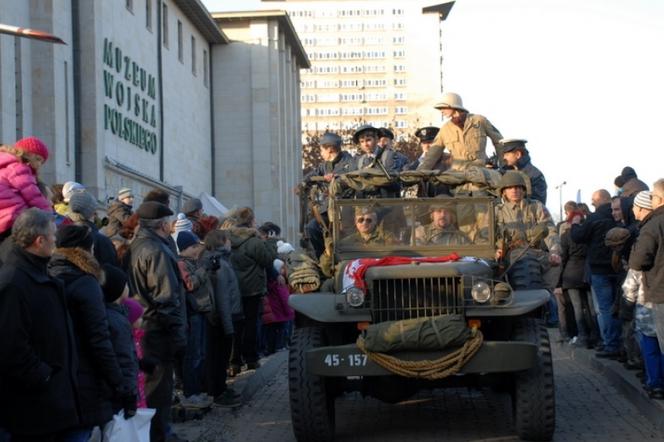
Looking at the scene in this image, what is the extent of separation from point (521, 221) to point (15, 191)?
605cm

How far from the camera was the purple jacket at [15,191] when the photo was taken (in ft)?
24.3

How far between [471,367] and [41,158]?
145 inches

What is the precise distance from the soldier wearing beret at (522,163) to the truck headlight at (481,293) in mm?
4140

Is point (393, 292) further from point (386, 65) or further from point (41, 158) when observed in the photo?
point (386, 65)

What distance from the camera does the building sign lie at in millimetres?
33375

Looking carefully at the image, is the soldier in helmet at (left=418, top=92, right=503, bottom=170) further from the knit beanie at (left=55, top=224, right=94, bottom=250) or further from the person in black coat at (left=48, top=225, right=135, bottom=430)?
the person in black coat at (left=48, top=225, right=135, bottom=430)

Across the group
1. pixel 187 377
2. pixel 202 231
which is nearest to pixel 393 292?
pixel 187 377

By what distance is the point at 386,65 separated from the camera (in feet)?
506

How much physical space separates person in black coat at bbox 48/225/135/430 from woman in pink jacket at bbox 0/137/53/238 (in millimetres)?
780

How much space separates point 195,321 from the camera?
10953mm

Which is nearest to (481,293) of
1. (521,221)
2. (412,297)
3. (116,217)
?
(412,297)

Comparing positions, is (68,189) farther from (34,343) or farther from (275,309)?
(275,309)

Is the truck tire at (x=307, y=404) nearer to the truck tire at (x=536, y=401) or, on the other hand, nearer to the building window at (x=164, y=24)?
the truck tire at (x=536, y=401)

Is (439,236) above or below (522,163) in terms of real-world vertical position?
below
